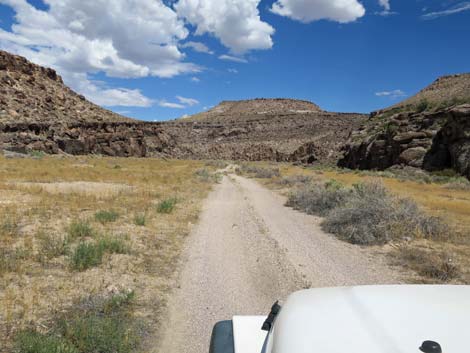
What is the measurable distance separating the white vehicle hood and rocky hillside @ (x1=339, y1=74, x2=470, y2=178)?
3660 cm

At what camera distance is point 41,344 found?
13.2ft

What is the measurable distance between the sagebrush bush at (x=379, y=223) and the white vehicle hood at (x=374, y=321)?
7.70m

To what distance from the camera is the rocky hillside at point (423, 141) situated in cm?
3593

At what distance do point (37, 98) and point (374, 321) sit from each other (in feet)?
253

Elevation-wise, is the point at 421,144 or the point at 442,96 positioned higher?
the point at 442,96

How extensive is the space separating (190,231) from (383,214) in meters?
5.48

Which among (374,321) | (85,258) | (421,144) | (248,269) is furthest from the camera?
(421,144)

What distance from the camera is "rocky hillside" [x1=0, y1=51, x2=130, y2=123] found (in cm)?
6238

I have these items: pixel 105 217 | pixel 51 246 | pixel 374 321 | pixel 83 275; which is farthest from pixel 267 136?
pixel 374 321

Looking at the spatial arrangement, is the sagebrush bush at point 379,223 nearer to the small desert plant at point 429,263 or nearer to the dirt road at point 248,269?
the dirt road at point 248,269

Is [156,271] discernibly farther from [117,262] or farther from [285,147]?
[285,147]

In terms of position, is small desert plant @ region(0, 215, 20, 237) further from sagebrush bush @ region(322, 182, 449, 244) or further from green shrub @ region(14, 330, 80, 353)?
sagebrush bush @ region(322, 182, 449, 244)

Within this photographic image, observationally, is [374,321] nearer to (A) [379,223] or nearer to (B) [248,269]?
(B) [248,269]

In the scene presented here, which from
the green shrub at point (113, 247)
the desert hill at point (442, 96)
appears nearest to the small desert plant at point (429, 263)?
the green shrub at point (113, 247)
